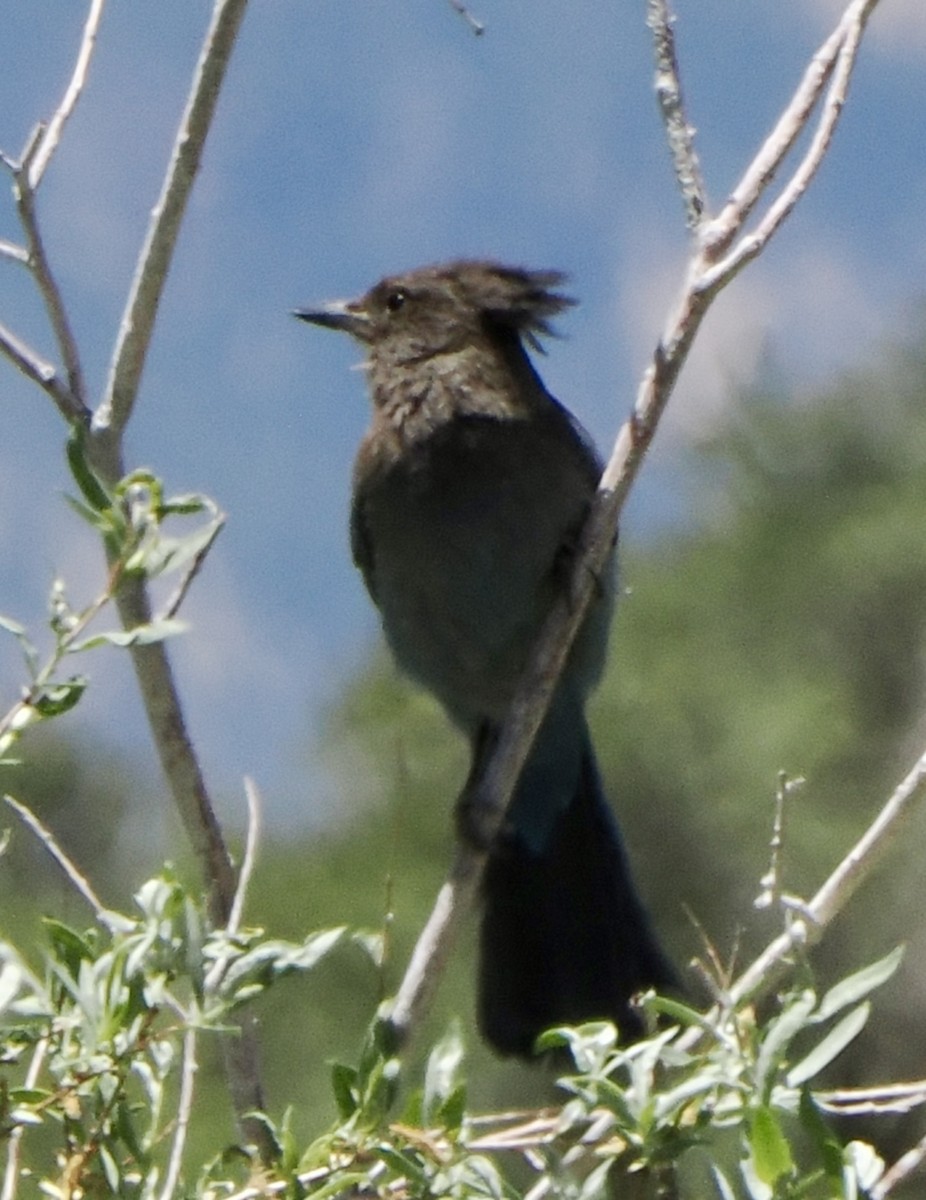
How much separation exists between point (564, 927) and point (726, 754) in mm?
4761

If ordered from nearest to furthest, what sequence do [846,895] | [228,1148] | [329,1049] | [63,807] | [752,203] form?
[228,1148] → [846,895] → [752,203] → [329,1049] → [63,807]

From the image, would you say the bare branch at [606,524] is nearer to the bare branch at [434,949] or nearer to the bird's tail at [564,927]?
the bare branch at [434,949]

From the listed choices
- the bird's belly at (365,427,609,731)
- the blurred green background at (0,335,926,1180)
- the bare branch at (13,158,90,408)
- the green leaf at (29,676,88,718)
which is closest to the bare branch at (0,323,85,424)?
the bare branch at (13,158,90,408)

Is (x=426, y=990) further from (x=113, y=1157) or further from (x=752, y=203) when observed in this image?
(x=752, y=203)

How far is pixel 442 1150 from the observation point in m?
2.04

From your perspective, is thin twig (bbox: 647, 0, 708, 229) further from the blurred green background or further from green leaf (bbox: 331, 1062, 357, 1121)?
the blurred green background

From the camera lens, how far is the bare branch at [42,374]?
2.67 m

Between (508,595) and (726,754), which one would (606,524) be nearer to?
(508,595)

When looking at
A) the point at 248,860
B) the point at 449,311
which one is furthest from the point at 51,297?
the point at 449,311

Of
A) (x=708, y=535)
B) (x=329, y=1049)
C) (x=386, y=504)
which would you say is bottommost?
(x=329, y=1049)

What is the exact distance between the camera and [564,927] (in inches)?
172

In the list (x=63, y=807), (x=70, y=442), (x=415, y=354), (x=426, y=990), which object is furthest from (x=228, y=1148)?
(x=63, y=807)

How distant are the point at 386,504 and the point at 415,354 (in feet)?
1.47

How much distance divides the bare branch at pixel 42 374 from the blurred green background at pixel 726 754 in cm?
395
